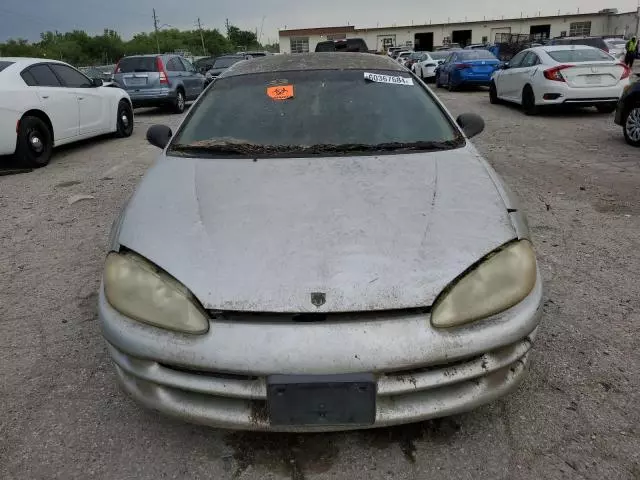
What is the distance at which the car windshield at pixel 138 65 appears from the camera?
13.4 m

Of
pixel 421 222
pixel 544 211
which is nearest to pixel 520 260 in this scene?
pixel 421 222

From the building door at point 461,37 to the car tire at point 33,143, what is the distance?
2323 inches

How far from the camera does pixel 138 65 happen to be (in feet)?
44.2

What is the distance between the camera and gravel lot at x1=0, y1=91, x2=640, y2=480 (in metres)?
2.03

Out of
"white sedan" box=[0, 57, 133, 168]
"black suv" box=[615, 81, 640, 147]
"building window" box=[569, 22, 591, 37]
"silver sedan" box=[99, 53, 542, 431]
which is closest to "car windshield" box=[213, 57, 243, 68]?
"white sedan" box=[0, 57, 133, 168]

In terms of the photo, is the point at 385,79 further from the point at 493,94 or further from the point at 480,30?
the point at 480,30

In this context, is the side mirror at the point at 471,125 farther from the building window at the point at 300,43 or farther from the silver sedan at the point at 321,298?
the building window at the point at 300,43

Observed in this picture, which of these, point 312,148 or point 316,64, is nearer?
point 312,148

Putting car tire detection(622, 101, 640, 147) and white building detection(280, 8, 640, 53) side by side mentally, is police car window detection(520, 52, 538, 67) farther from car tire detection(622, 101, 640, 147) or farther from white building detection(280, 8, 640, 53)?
white building detection(280, 8, 640, 53)

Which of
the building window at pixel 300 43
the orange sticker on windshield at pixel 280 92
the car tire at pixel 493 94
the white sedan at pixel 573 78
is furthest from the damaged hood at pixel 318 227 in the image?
the building window at pixel 300 43

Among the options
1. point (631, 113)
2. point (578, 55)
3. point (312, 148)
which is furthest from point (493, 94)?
point (312, 148)

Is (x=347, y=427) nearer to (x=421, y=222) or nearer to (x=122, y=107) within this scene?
(x=421, y=222)

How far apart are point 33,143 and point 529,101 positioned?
9.39 meters

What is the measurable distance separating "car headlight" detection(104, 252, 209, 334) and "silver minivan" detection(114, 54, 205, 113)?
12202 millimetres
